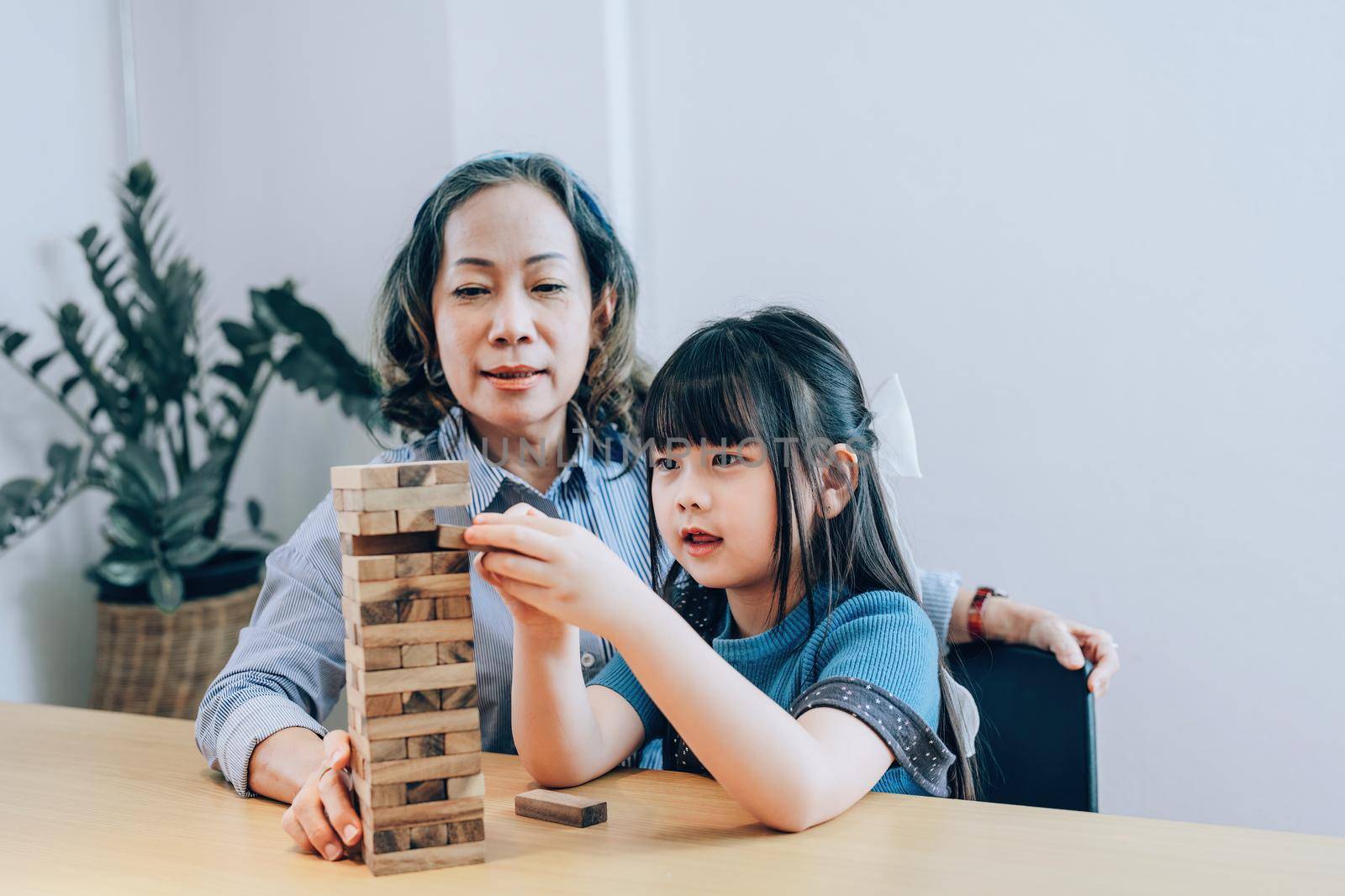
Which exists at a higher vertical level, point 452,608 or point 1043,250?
point 1043,250

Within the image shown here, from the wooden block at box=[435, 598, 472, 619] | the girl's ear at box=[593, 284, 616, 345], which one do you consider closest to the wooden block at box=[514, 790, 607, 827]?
the wooden block at box=[435, 598, 472, 619]

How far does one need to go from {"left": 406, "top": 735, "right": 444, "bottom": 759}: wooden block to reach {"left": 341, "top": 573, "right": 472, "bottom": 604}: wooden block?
4.4 inches

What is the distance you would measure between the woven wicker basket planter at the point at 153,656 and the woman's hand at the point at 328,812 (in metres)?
1.65

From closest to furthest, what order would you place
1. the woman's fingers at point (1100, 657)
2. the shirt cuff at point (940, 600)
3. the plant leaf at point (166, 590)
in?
the woman's fingers at point (1100, 657), the shirt cuff at point (940, 600), the plant leaf at point (166, 590)

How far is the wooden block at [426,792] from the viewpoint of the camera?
88 centimetres

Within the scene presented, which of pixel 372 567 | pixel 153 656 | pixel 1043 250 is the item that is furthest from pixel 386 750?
pixel 153 656

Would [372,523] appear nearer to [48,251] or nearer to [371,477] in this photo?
[371,477]

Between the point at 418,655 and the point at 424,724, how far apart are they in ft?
0.18

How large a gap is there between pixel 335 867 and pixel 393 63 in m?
2.01

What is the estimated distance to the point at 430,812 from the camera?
884 millimetres

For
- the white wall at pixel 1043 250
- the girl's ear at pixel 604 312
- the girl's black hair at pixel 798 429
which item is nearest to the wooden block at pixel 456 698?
the girl's black hair at pixel 798 429

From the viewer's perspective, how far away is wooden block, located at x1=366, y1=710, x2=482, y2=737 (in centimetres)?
86

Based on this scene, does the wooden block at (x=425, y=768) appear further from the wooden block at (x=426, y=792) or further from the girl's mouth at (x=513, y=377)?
the girl's mouth at (x=513, y=377)

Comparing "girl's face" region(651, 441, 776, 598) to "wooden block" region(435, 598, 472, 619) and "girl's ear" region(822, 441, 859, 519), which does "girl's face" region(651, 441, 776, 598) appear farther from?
"wooden block" region(435, 598, 472, 619)
